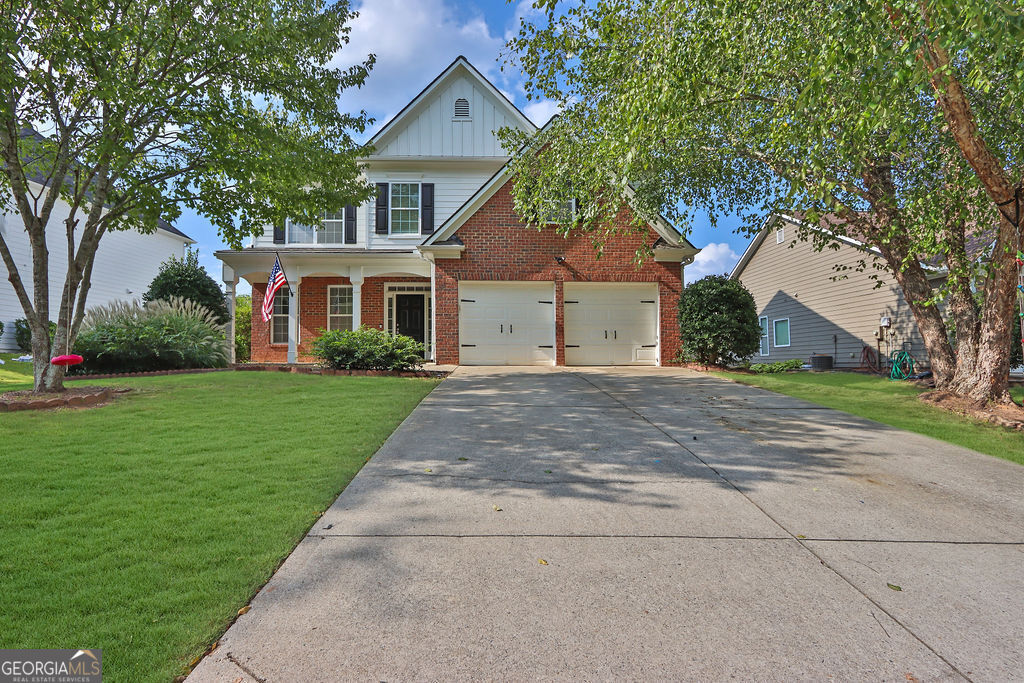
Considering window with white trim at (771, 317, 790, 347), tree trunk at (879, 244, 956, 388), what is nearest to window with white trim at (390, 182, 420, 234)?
tree trunk at (879, 244, 956, 388)

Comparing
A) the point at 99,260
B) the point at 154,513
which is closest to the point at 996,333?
the point at 154,513

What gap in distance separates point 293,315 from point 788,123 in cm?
1309

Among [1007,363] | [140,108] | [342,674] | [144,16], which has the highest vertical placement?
[144,16]

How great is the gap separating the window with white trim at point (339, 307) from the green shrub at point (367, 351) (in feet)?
17.9

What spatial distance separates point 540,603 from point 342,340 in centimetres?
1001

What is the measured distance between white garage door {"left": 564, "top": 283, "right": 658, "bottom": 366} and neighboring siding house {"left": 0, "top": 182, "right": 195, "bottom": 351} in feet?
54.4

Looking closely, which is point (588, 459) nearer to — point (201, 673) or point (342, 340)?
point (201, 673)

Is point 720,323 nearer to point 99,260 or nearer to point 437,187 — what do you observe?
point 437,187

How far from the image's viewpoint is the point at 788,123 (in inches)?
293

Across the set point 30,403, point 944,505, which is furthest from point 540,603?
point 30,403

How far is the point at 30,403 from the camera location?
730 centimetres

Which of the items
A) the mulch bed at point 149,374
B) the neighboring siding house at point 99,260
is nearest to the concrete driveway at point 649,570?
the mulch bed at point 149,374

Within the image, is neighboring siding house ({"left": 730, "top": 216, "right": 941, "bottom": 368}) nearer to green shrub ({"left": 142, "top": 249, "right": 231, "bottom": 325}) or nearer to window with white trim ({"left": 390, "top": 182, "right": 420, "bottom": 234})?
window with white trim ({"left": 390, "top": 182, "right": 420, "bottom": 234})

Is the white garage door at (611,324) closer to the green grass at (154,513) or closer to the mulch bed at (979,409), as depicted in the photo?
the mulch bed at (979,409)
